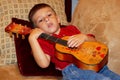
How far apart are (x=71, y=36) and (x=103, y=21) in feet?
0.74

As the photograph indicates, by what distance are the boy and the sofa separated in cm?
7

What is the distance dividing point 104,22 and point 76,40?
0.81 feet

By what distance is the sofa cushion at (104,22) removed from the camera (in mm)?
1545

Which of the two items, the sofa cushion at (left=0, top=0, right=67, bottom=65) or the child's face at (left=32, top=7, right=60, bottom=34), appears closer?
the child's face at (left=32, top=7, right=60, bottom=34)

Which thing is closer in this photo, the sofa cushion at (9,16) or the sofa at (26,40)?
the sofa at (26,40)

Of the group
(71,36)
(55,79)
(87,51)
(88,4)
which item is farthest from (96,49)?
(88,4)

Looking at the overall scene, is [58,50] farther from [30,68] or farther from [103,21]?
[103,21]

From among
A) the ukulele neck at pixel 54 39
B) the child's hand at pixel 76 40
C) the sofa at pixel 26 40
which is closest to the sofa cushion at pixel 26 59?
the sofa at pixel 26 40

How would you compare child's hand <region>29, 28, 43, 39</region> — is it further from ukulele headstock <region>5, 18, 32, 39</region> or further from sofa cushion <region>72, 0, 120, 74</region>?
sofa cushion <region>72, 0, 120, 74</region>

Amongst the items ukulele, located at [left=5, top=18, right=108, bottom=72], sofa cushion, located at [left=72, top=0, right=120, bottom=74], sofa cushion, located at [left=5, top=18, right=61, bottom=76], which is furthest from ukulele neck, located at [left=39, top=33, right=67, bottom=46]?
sofa cushion, located at [left=72, top=0, right=120, bottom=74]

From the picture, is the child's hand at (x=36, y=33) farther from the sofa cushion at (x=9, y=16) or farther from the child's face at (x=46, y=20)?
the sofa cushion at (x=9, y=16)

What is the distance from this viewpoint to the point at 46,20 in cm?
151

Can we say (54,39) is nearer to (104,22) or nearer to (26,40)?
(26,40)

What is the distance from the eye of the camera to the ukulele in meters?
1.35
